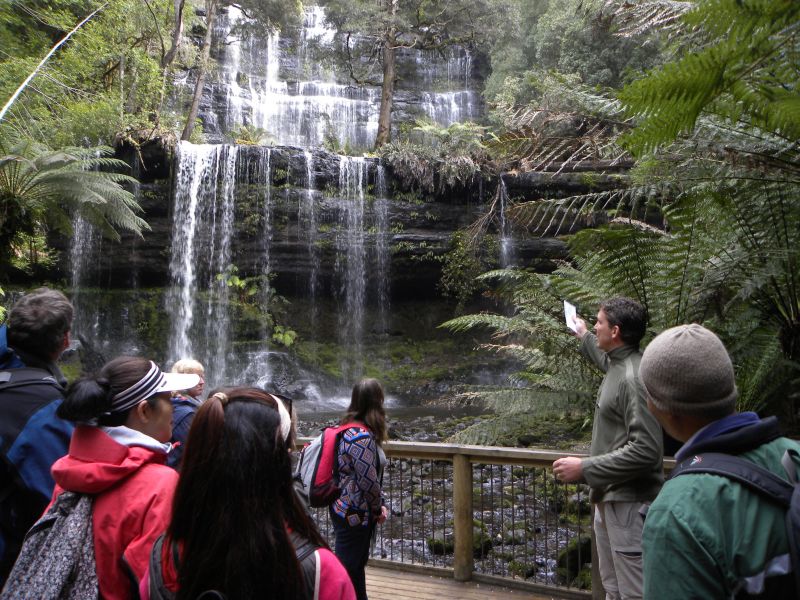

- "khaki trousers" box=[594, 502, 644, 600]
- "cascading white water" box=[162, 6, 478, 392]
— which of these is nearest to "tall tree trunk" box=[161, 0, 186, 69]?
"cascading white water" box=[162, 6, 478, 392]

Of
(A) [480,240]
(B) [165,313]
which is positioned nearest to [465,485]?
(A) [480,240]

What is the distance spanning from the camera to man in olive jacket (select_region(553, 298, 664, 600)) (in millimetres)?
2680

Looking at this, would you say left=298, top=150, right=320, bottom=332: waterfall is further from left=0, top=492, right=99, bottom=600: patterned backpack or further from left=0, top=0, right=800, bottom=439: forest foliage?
left=0, top=492, right=99, bottom=600: patterned backpack

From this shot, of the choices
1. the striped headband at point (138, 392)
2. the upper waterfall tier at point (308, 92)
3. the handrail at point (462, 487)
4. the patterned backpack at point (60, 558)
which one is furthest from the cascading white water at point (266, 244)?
the patterned backpack at point (60, 558)

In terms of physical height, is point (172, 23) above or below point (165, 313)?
above

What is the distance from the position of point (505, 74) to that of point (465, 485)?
21190 mm

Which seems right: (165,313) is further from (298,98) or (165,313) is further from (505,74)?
(505,74)

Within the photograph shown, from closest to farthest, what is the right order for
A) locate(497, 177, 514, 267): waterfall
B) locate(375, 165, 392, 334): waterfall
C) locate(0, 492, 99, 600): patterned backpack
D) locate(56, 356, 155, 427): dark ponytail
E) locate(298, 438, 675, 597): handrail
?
locate(0, 492, 99, 600): patterned backpack
locate(56, 356, 155, 427): dark ponytail
locate(298, 438, 675, 597): handrail
locate(375, 165, 392, 334): waterfall
locate(497, 177, 514, 267): waterfall

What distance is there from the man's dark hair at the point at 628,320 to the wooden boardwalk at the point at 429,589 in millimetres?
1839

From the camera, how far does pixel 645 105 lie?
2201 millimetres

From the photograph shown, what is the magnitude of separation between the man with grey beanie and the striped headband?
4.53 feet

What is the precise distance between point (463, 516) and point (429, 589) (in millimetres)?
497

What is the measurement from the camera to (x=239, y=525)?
55.1 inches

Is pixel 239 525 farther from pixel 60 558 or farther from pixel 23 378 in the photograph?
pixel 23 378
